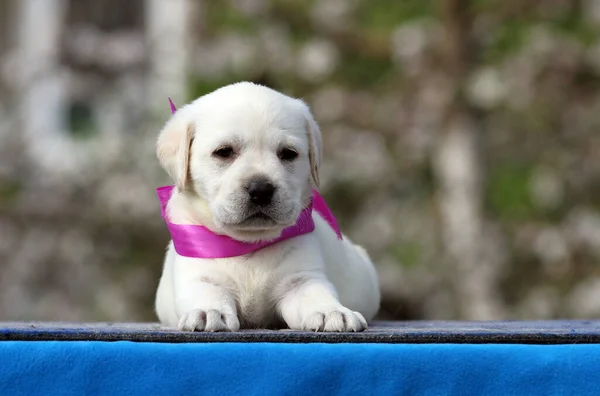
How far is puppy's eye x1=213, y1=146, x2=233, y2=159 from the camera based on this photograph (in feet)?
10.5

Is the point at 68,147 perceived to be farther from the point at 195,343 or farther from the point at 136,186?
the point at 195,343

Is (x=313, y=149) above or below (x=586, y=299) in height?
above

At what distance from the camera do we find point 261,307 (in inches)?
129

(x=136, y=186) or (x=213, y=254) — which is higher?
(x=213, y=254)

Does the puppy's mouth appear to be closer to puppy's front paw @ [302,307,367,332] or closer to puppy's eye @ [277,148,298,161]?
puppy's eye @ [277,148,298,161]

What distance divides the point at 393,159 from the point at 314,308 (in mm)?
5110

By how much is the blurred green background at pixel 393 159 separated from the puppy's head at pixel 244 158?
4.33m

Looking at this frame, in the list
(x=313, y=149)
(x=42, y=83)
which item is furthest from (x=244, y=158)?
(x=42, y=83)

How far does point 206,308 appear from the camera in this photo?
2.99 metres

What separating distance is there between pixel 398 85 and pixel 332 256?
4672 millimetres

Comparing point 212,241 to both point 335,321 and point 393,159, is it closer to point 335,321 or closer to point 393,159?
point 335,321

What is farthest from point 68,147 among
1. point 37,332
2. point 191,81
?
point 37,332

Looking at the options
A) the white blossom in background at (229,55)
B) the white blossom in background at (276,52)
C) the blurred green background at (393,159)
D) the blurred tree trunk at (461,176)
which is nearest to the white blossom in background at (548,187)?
the blurred green background at (393,159)

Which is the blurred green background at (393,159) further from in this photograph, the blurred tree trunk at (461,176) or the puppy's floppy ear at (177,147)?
the puppy's floppy ear at (177,147)
